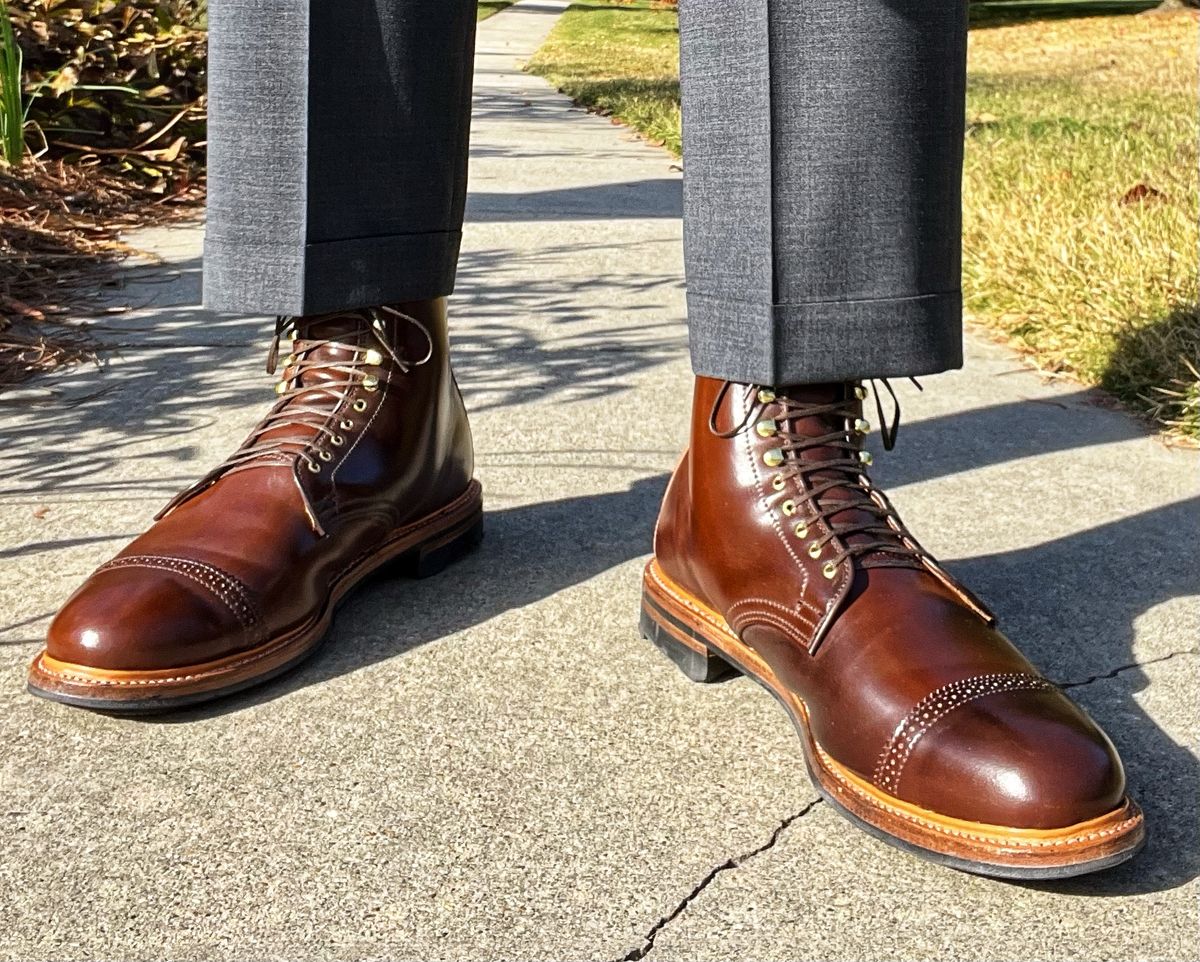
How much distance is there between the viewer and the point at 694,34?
1.29m

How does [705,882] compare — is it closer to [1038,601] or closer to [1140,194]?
[1038,601]

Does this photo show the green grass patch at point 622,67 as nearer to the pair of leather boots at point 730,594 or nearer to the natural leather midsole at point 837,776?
the pair of leather boots at point 730,594

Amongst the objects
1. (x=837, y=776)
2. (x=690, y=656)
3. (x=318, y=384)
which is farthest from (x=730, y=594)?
(x=318, y=384)

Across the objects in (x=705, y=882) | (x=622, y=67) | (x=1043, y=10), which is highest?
(x=1043, y=10)

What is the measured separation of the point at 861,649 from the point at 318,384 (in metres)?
0.73

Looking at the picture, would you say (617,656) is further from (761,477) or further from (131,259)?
(131,259)

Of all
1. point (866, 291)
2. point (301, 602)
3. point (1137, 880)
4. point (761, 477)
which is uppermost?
point (866, 291)

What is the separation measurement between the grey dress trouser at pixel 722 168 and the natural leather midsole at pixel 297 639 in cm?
30

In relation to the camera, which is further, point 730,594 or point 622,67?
point 622,67

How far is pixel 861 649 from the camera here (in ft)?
3.99

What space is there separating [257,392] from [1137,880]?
5.91 feet

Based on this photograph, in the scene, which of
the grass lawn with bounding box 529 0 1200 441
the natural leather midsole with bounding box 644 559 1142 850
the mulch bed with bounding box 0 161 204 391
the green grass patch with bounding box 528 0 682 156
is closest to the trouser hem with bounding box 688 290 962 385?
the natural leather midsole with bounding box 644 559 1142 850

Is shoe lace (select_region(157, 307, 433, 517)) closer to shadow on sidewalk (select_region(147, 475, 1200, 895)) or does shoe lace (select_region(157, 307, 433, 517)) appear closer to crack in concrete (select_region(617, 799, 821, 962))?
shadow on sidewalk (select_region(147, 475, 1200, 895))

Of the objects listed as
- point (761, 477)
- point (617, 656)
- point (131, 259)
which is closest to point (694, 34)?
point (761, 477)
